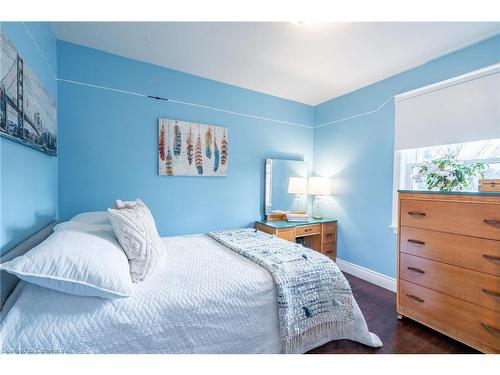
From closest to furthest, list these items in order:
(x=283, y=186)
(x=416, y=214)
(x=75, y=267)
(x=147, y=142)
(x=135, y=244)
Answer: (x=75, y=267) < (x=135, y=244) < (x=416, y=214) < (x=147, y=142) < (x=283, y=186)

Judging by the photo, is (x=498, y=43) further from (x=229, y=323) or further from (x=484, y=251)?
(x=229, y=323)

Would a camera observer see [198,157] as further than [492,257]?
Yes

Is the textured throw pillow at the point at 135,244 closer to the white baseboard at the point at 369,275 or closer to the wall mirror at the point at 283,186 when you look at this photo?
the wall mirror at the point at 283,186

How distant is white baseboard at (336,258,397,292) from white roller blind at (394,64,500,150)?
1524 millimetres

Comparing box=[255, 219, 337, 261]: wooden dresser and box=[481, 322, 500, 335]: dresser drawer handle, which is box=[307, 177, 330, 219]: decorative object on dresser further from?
box=[481, 322, 500, 335]: dresser drawer handle

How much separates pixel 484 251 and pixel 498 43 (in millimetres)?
1708

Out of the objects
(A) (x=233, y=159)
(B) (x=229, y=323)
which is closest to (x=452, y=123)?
(A) (x=233, y=159)

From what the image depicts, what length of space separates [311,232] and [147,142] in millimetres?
2314

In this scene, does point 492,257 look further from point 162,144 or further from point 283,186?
point 162,144

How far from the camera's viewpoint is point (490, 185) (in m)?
1.44

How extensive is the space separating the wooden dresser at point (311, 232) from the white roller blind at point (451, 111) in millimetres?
1311

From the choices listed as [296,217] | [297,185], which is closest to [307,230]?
[296,217]

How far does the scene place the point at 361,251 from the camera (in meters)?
2.79

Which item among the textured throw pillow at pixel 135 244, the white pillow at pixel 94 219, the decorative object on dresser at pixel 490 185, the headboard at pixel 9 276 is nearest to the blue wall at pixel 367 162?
the decorative object on dresser at pixel 490 185
